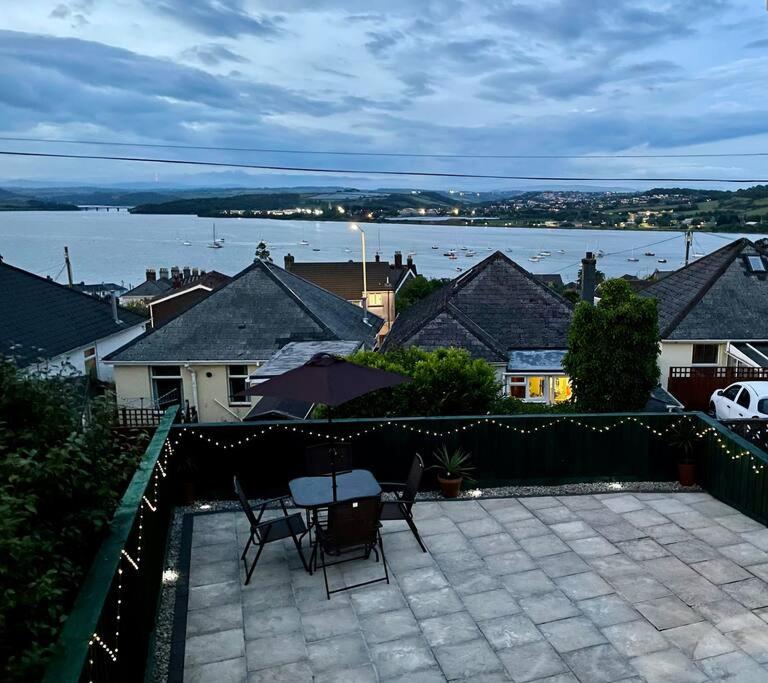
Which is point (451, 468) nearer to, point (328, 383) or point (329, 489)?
point (329, 489)

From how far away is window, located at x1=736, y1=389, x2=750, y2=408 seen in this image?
16078 millimetres

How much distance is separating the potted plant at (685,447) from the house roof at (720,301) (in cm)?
1509

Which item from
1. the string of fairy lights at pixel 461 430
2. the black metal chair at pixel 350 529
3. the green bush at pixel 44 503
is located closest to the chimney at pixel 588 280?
the string of fairy lights at pixel 461 430

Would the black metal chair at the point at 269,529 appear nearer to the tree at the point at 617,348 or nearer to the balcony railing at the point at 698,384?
the tree at the point at 617,348

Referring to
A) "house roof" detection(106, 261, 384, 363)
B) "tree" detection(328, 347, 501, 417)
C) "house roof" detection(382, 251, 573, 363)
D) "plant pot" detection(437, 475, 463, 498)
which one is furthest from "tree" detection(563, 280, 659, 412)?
"house roof" detection(106, 261, 384, 363)

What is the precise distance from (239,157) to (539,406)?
548 feet

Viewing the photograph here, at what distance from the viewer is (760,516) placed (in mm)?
7824

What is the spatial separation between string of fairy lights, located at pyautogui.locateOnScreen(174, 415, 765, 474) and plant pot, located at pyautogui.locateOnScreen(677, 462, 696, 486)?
468mm

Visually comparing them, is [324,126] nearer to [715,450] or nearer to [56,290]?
[56,290]

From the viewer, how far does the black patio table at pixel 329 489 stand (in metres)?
6.77

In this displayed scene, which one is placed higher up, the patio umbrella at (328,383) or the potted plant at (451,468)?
the patio umbrella at (328,383)

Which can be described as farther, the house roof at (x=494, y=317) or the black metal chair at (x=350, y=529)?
the house roof at (x=494, y=317)

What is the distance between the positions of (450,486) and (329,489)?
7.81 feet

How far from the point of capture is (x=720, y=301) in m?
24.3
